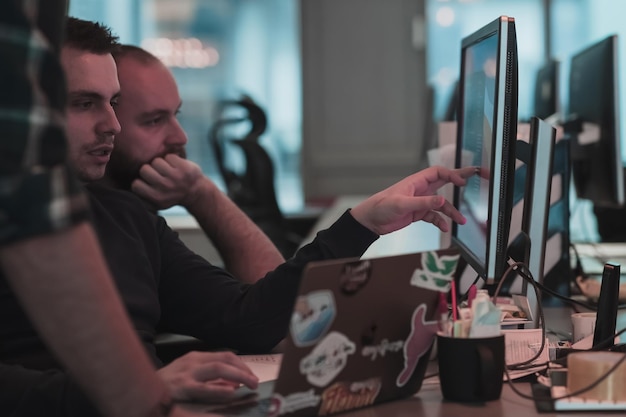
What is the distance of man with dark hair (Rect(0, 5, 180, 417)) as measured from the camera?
0.85m

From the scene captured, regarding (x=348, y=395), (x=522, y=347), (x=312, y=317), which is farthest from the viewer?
(x=522, y=347)

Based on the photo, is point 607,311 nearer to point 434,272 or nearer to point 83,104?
point 434,272

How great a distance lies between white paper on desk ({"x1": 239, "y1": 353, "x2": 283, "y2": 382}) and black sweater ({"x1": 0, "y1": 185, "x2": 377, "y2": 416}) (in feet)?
0.12

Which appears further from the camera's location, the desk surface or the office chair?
the office chair

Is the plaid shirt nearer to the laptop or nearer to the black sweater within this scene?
the laptop

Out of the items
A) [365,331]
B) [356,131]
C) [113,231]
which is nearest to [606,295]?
[365,331]

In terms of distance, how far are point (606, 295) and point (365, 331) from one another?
1.66 feet

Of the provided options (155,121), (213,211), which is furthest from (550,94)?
(155,121)

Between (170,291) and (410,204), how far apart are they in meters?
0.53

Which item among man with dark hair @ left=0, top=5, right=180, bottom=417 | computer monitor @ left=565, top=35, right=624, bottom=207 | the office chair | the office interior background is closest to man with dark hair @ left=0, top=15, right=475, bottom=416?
man with dark hair @ left=0, top=5, right=180, bottom=417

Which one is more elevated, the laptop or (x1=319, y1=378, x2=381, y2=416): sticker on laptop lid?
the laptop

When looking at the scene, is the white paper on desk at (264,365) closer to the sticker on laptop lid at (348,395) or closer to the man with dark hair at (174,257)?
the man with dark hair at (174,257)

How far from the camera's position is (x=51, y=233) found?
854mm

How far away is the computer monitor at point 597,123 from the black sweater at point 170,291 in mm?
1103
